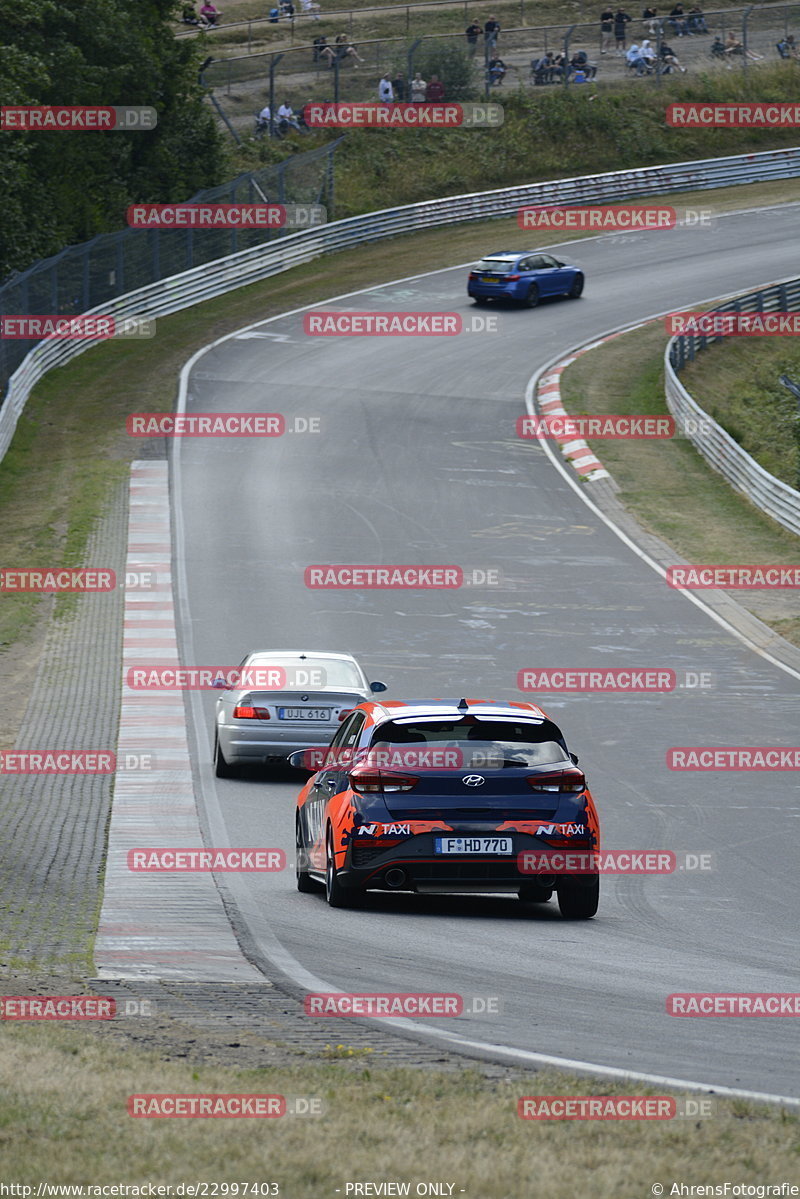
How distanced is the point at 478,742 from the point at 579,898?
4.01ft

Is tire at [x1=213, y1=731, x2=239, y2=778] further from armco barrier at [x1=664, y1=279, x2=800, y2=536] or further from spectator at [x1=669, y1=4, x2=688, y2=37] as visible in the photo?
spectator at [x1=669, y1=4, x2=688, y2=37]

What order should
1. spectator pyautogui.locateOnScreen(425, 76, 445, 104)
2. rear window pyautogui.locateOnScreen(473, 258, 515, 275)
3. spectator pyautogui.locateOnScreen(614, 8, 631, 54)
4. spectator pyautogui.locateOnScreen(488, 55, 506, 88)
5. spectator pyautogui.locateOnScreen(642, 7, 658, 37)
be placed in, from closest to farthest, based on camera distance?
rear window pyautogui.locateOnScreen(473, 258, 515, 275) < spectator pyautogui.locateOnScreen(425, 76, 445, 104) < spectator pyautogui.locateOnScreen(488, 55, 506, 88) < spectator pyautogui.locateOnScreen(614, 8, 631, 54) < spectator pyautogui.locateOnScreen(642, 7, 658, 37)

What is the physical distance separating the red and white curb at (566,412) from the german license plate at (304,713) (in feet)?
63.8

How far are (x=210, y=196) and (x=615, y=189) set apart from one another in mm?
18202

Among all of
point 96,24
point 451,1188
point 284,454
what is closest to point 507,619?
point 284,454

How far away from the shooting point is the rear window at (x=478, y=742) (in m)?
10.8

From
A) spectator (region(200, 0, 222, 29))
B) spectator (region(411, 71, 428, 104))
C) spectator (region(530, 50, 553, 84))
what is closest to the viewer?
spectator (region(411, 71, 428, 104))

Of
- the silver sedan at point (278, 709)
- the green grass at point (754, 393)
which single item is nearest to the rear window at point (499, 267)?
the green grass at point (754, 393)

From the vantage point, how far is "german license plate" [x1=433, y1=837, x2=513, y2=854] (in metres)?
10.6

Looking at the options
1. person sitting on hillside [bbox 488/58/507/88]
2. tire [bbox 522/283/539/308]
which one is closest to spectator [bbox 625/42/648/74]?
person sitting on hillside [bbox 488/58/507/88]

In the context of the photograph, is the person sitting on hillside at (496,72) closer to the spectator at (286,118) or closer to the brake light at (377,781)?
the spectator at (286,118)

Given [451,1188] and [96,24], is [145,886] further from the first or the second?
[96,24]

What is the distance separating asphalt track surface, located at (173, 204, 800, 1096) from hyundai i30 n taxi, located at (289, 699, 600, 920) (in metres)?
0.31

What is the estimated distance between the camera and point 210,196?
51812 millimetres
